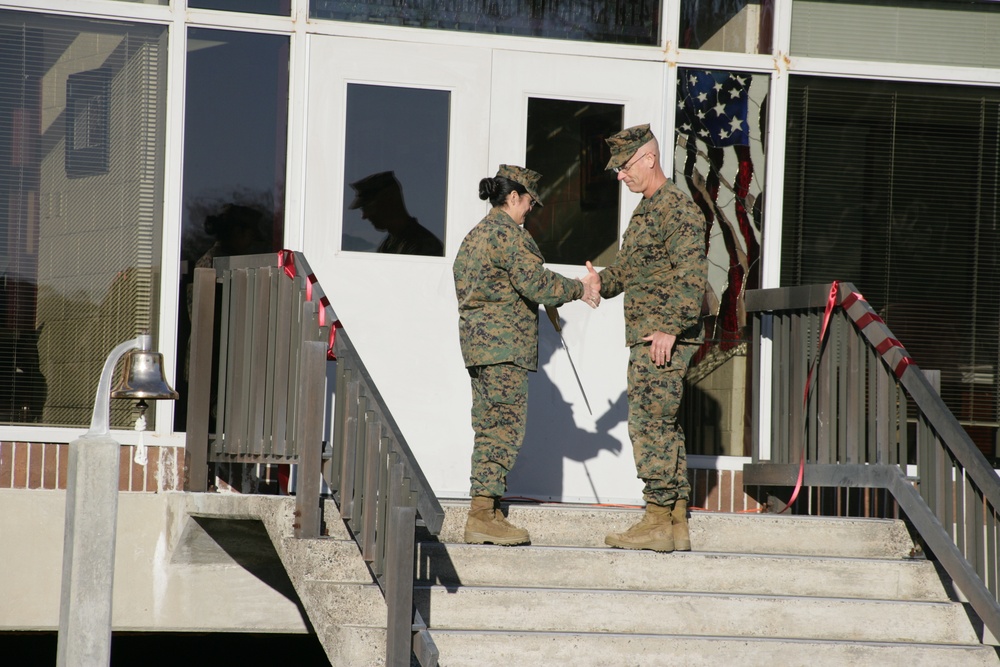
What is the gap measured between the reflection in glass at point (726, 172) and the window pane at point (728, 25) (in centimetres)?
16

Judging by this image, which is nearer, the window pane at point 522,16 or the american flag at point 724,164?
the window pane at point 522,16

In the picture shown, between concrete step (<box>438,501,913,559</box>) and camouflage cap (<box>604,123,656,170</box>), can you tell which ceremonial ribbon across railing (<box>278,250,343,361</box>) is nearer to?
concrete step (<box>438,501,913,559</box>)

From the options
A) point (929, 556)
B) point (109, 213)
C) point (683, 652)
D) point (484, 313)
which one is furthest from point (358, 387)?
→ point (929, 556)

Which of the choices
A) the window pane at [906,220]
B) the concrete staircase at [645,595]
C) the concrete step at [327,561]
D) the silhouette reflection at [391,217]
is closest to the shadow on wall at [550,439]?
the silhouette reflection at [391,217]

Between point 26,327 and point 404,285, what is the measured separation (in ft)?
6.15

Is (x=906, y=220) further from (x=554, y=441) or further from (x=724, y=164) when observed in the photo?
(x=554, y=441)

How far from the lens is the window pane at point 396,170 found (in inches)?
260

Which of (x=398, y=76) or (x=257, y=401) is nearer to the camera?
(x=257, y=401)

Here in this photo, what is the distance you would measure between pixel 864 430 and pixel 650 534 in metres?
1.18

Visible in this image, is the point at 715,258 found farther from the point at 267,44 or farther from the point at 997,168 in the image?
the point at 267,44

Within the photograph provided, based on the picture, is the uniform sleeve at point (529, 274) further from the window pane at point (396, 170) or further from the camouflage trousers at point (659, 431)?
the window pane at point (396, 170)

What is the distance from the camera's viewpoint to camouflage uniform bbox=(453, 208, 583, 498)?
5.36 meters

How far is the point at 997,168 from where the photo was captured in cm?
723

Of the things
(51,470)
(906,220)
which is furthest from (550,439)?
(51,470)
